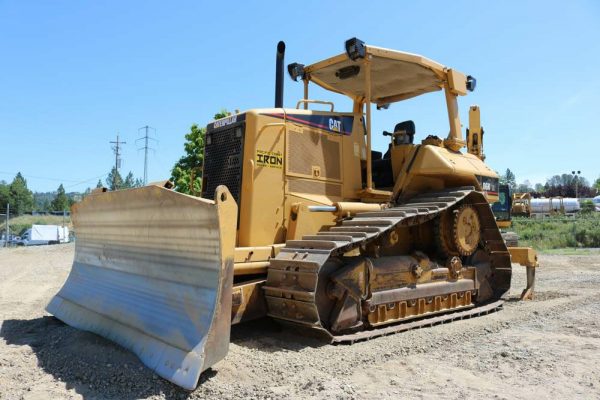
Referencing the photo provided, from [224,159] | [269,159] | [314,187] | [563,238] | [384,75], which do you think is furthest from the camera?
[563,238]

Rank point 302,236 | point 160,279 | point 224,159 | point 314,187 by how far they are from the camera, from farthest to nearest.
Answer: point 314,187 < point 224,159 < point 302,236 < point 160,279

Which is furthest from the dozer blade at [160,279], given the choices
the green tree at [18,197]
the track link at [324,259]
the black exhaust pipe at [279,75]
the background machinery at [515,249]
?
the green tree at [18,197]

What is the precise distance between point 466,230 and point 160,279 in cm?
442

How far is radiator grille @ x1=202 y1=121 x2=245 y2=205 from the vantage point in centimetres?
597

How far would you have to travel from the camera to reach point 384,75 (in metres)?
7.82

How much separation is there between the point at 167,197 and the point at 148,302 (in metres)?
1.05

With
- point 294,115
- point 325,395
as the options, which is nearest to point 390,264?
point 294,115

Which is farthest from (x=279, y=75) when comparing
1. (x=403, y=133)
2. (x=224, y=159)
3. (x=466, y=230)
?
(x=466, y=230)

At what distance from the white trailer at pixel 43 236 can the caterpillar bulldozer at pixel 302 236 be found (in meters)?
28.4

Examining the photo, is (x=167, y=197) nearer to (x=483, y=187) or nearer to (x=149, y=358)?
(x=149, y=358)

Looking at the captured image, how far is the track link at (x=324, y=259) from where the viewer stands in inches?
192

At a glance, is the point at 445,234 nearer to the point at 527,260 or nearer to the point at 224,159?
the point at 527,260

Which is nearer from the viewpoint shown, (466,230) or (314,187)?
(314,187)

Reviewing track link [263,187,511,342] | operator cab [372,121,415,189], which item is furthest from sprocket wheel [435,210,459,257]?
operator cab [372,121,415,189]
